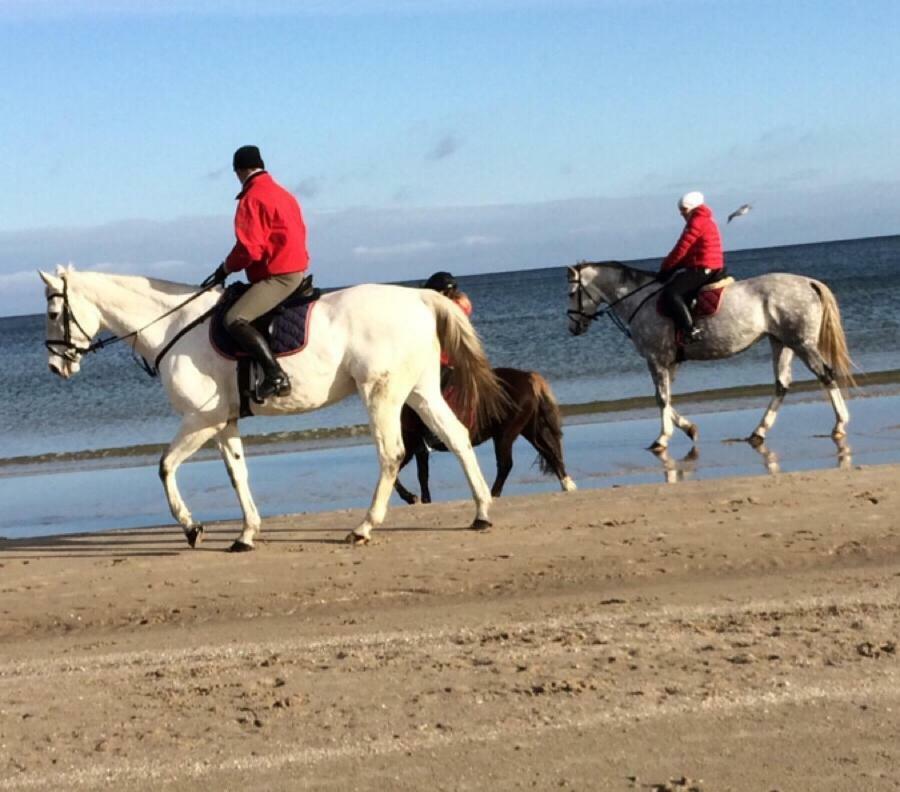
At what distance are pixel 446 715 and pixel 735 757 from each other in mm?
1181

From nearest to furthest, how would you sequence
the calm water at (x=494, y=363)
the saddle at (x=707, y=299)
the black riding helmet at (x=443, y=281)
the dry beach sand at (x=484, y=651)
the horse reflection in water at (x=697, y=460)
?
1. the dry beach sand at (x=484, y=651)
2. the black riding helmet at (x=443, y=281)
3. the horse reflection in water at (x=697, y=460)
4. the saddle at (x=707, y=299)
5. the calm water at (x=494, y=363)

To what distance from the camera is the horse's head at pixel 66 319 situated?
9711 mm

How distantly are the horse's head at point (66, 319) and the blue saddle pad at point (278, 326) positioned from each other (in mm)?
942

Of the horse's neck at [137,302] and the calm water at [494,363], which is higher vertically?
the horse's neck at [137,302]

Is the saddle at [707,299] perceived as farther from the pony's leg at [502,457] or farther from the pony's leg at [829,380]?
the pony's leg at [502,457]

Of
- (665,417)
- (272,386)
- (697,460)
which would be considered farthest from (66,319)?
(665,417)

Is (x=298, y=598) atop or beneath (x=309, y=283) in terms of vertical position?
beneath

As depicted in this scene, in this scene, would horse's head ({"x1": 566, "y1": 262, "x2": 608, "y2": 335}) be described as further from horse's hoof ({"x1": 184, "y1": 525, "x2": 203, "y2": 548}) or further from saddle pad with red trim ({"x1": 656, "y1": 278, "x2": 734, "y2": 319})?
horse's hoof ({"x1": 184, "y1": 525, "x2": 203, "y2": 548})

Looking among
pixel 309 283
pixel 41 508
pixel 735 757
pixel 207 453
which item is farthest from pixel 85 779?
pixel 207 453

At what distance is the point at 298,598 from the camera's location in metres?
8.36

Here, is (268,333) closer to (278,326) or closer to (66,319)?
(278,326)

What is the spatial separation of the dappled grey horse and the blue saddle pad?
6.75 m

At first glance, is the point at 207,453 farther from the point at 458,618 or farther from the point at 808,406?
the point at 458,618

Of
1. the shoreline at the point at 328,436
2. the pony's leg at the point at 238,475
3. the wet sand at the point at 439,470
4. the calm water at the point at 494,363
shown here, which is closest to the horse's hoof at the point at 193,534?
the pony's leg at the point at 238,475
